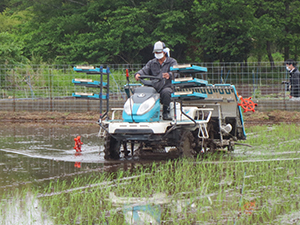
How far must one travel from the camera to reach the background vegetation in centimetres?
3400

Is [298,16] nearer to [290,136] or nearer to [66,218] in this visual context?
[290,136]

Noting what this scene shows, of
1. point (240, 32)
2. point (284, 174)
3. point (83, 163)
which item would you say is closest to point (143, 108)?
point (83, 163)

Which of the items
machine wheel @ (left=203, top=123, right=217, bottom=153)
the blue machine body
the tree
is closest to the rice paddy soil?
machine wheel @ (left=203, top=123, right=217, bottom=153)

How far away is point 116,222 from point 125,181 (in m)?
2.13

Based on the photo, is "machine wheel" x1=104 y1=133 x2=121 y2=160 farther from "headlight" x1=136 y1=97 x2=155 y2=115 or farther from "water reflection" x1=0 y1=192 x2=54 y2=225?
"water reflection" x1=0 y1=192 x2=54 y2=225

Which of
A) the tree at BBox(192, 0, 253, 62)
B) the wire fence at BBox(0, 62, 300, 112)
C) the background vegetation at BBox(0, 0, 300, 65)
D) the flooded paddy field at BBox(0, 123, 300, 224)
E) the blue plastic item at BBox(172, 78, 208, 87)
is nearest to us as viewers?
the flooded paddy field at BBox(0, 123, 300, 224)

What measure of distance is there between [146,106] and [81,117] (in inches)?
352

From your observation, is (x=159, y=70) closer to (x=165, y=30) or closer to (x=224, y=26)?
(x=224, y=26)

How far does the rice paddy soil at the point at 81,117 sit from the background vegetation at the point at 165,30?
14.9 metres

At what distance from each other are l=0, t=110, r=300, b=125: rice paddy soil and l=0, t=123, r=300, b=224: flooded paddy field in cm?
553

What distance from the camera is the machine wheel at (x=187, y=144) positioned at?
9102 mm

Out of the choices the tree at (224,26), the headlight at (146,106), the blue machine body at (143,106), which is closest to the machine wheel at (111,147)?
the blue machine body at (143,106)

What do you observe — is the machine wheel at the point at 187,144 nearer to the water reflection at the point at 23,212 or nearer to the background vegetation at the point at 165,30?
the water reflection at the point at 23,212

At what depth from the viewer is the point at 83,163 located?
912cm
